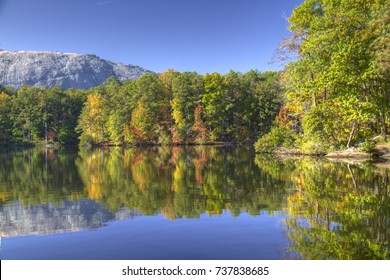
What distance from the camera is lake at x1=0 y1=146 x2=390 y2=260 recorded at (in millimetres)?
7211

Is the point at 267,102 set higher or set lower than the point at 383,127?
higher

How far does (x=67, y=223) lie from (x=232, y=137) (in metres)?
57.1

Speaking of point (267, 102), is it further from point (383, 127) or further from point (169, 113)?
point (383, 127)

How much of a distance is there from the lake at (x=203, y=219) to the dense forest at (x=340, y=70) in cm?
955

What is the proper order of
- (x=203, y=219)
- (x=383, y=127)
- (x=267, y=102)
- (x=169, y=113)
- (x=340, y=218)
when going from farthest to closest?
1. (x=169, y=113)
2. (x=267, y=102)
3. (x=383, y=127)
4. (x=203, y=219)
5. (x=340, y=218)

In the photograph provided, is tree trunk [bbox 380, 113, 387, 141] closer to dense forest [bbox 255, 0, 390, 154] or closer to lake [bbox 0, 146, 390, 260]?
dense forest [bbox 255, 0, 390, 154]

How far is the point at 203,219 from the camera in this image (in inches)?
382

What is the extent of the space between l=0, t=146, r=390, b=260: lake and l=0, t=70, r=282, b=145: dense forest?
46.8 meters

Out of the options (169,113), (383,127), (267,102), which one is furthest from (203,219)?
(169,113)

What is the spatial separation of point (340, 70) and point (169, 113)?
46.5 metres

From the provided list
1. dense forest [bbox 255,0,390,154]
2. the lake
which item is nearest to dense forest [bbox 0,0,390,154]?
dense forest [bbox 255,0,390,154]

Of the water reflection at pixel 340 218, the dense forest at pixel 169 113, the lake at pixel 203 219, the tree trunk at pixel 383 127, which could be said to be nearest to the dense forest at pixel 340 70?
the tree trunk at pixel 383 127

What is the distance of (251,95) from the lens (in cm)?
6625

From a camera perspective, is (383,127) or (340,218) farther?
(383,127)
